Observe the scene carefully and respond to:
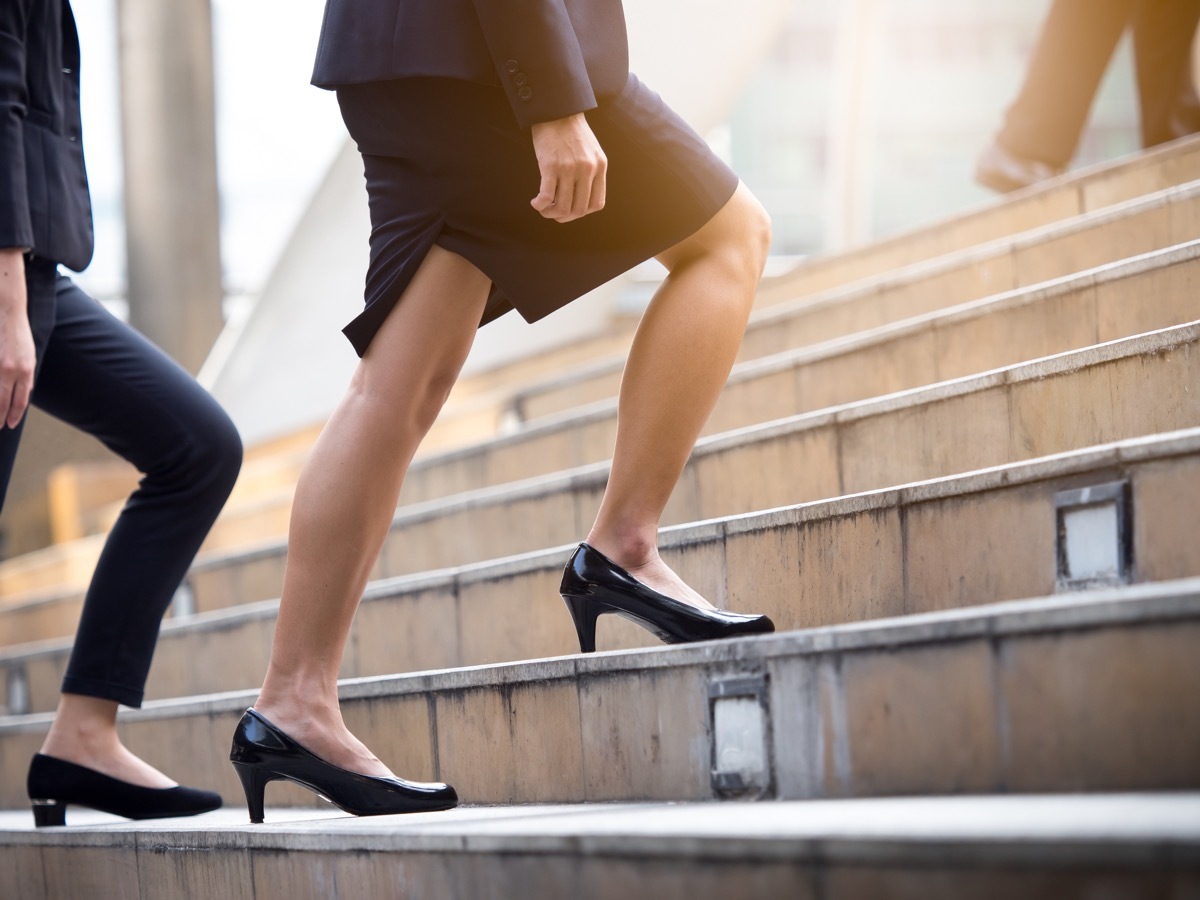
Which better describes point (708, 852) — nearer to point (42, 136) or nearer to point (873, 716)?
point (873, 716)

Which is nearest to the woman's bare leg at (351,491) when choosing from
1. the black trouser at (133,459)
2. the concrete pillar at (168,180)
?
the black trouser at (133,459)

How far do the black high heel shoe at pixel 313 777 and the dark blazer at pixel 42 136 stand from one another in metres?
0.90

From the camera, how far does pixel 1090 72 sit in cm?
535

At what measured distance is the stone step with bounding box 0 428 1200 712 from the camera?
1.73 m

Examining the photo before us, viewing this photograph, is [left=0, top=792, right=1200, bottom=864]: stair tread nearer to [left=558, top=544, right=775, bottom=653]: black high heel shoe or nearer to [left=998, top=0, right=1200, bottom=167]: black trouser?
[left=558, top=544, right=775, bottom=653]: black high heel shoe

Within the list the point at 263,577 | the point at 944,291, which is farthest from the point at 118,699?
the point at 944,291

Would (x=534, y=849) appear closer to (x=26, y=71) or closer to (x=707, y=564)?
(x=707, y=564)

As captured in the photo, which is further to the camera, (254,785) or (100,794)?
(100,794)

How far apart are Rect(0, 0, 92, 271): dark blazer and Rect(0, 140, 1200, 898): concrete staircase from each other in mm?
986

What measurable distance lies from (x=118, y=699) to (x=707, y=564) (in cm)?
115

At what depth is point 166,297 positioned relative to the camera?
9672 mm

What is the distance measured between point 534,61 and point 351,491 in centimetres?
66

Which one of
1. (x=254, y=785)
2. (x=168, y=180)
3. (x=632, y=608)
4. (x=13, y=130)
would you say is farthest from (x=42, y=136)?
(x=168, y=180)

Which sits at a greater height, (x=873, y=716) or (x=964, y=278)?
(x=964, y=278)
